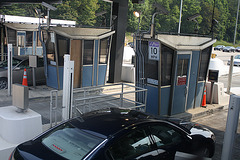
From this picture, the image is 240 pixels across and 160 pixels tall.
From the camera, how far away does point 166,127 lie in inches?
197

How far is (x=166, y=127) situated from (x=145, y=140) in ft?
2.35

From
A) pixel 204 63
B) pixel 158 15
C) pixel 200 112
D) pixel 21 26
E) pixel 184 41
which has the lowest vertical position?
pixel 200 112

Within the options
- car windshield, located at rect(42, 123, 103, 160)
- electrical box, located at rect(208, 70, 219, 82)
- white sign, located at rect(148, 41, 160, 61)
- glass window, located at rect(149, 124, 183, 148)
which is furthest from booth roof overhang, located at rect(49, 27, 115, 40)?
glass window, located at rect(149, 124, 183, 148)

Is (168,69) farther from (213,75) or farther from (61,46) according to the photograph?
(61,46)

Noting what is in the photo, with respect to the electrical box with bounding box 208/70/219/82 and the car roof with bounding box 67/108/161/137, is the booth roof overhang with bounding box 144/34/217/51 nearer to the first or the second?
the electrical box with bounding box 208/70/219/82

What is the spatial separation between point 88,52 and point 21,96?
6.70 meters

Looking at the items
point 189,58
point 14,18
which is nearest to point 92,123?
point 189,58

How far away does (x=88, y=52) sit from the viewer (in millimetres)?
12500

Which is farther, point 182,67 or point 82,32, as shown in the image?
point 82,32

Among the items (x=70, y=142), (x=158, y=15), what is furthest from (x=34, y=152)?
(x=158, y=15)

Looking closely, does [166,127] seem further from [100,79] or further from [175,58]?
[100,79]

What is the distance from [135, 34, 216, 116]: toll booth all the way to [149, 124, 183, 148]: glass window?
4017 millimetres

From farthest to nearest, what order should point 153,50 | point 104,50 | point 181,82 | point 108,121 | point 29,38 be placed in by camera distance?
1. point 29,38
2. point 104,50
3. point 181,82
4. point 153,50
5. point 108,121

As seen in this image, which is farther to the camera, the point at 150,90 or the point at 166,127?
the point at 150,90
